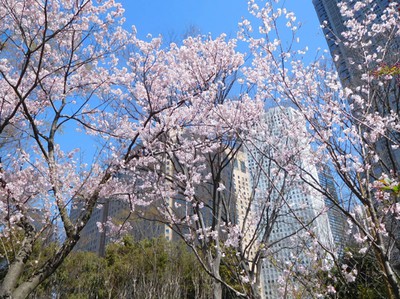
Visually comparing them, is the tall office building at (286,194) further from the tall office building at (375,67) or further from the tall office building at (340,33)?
the tall office building at (340,33)

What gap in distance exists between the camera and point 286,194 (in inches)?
240

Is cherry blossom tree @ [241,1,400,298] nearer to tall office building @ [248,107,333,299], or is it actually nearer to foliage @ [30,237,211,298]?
tall office building @ [248,107,333,299]

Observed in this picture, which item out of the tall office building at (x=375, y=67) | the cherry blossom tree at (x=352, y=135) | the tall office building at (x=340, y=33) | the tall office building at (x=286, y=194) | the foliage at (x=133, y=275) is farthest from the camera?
the foliage at (x=133, y=275)

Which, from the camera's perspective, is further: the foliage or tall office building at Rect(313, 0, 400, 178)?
the foliage

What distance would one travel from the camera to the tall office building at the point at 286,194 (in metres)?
4.80

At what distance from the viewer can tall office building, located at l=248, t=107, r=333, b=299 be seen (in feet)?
15.8

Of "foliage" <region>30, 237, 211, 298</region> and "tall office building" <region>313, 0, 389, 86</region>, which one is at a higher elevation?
"tall office building" <region>313, 0, 389, 86</region>

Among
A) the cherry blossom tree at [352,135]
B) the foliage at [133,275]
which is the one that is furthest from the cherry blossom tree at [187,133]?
the foliage at [133,275]

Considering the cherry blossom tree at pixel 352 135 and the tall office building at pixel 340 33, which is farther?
the tall office building at pixel 340 33

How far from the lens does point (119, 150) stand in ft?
20.5

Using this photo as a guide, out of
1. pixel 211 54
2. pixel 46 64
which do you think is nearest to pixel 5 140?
pixel 46 64

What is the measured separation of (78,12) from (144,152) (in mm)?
2532

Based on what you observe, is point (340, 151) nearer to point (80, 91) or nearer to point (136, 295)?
point (80, 91)

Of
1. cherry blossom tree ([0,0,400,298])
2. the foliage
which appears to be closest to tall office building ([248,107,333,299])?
cherry blossom tree ([0,0,400,298])
